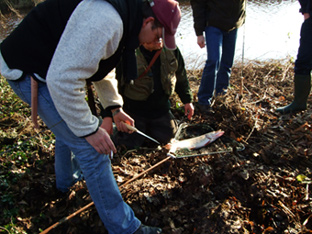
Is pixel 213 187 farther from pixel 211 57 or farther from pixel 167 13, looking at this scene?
pixel 211 57

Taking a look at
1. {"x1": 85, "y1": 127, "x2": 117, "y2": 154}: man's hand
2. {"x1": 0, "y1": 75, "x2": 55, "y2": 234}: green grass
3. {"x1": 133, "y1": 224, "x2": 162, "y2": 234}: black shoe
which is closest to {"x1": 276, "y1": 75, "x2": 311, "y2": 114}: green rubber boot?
{"x1": 133, "y1": 224, "x2": 162, "y2": 234}: black shoe

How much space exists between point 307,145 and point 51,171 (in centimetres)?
324

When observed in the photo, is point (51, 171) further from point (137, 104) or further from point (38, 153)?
point (137, 104)

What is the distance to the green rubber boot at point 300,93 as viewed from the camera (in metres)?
3.73

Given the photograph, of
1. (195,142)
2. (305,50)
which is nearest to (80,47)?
(195,142)

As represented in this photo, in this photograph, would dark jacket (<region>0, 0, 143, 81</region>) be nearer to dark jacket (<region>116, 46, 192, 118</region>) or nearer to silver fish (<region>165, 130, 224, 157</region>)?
dark jacket (<region>116, 46, 192, 118</region>)

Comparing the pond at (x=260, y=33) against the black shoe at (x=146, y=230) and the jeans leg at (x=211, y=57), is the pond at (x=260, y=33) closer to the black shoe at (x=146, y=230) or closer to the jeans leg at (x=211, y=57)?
the jeans leg at (x=211, y=57)

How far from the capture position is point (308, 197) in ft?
8.20

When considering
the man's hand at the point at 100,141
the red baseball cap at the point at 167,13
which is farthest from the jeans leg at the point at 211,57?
the man's hand at the point at 100,141

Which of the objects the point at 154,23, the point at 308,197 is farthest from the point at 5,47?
the point at 308,197

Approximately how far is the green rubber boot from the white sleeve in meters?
3.35

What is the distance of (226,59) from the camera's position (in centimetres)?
404

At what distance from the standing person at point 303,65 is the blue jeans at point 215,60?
3.13 feet

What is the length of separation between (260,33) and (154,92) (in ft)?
20.5
